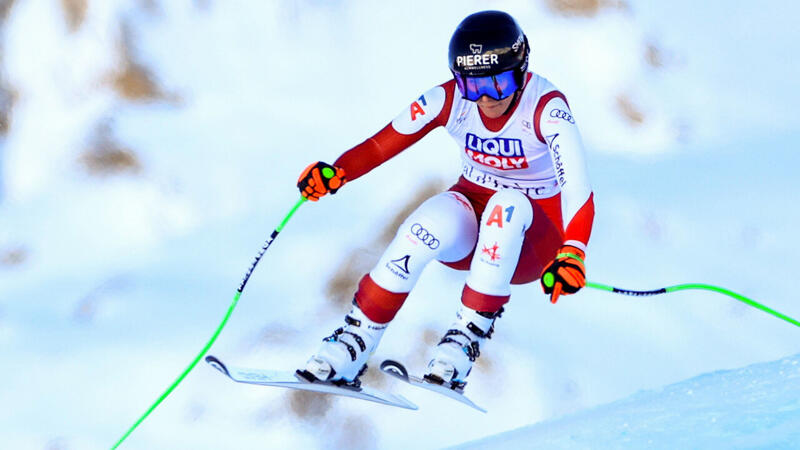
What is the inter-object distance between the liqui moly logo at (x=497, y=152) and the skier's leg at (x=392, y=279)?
234 millimetres

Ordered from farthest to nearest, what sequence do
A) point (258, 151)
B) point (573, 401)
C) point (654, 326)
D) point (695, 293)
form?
1. point (258, 151)
2. point (695, 293)
3. point (654, 326)
4. point (573, 401)

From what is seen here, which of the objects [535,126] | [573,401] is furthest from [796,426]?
[573,401]

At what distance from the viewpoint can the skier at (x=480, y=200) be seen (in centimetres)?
336

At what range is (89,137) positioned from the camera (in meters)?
6.80

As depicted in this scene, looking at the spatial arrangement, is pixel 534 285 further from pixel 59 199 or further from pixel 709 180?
pixel 59 199

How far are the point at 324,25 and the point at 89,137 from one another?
7.11 ft

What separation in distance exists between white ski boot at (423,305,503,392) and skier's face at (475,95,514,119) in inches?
29.8

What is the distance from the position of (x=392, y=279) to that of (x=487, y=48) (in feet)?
3.04

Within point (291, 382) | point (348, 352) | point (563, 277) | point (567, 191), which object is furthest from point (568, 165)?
point (291, 382)

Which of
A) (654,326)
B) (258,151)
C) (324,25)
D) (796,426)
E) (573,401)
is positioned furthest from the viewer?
(324,25)

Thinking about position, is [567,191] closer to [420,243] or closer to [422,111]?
[420,243]

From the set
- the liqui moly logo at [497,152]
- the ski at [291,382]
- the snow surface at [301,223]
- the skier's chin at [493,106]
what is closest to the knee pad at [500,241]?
the liqui moly logo at [497,152]

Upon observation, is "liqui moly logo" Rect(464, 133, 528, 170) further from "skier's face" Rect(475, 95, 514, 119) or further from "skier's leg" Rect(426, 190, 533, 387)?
"skier's leg" Rect(426, 190, 533, 387)

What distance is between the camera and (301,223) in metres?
6.39
